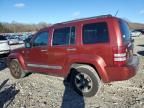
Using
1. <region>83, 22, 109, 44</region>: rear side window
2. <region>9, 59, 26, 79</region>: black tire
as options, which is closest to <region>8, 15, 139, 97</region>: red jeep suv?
<region>83, 22, 109, 44</region>: rear side window

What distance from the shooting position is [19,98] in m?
6.75

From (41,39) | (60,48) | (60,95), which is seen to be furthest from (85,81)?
(41,39)

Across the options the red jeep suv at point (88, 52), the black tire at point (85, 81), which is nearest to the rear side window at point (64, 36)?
the red jeep suv at point (88, 52)

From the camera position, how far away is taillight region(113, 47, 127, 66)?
6.04 metres

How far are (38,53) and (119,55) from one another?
294cm

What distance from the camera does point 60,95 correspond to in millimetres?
6895

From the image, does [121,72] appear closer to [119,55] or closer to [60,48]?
[119,55]

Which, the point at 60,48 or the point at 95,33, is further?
the point at 60,48

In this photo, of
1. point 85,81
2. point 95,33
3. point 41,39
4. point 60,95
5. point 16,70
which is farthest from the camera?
point 16,70

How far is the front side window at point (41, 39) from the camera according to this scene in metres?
7.76

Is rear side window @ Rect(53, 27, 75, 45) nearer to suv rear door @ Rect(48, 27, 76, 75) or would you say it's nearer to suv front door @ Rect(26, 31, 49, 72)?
suv rear door @ Rect(48, 27, 76, 75)

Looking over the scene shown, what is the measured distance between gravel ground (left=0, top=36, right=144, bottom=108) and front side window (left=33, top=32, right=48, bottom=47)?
1325 mm

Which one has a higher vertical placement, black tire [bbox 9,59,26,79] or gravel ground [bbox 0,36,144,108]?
black tire [bbox 9,59,26,79]

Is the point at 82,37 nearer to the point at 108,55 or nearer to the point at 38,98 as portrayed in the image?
the point at 108,55
